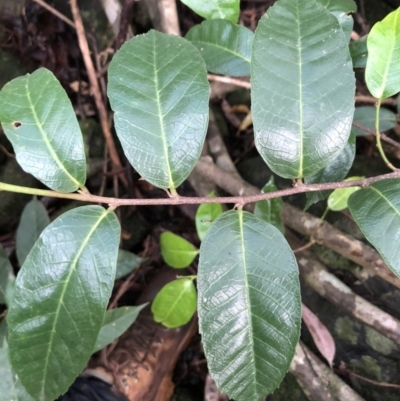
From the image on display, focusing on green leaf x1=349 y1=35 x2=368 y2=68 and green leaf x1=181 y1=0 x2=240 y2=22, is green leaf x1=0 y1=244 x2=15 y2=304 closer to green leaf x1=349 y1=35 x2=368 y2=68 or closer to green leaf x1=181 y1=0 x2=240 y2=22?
green leaf x1=181 y1=0 x2=240 y2=22

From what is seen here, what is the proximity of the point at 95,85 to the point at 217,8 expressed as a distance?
57 centimetres

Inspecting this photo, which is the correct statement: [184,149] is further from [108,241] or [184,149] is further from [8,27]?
[8,27]

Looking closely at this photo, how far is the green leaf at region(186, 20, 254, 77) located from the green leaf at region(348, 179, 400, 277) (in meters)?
0.40

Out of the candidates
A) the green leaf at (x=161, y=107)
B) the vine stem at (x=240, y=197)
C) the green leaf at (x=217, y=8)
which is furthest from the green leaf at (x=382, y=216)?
the green leaf at (x=217, y=8)

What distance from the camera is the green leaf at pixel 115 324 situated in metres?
1.12

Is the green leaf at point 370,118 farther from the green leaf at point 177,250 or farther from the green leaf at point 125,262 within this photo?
the green leaf at point 125,262

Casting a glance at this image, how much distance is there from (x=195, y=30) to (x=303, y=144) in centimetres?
45

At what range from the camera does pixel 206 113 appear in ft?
2.26

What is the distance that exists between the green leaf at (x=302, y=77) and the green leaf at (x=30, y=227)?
29.2 inches

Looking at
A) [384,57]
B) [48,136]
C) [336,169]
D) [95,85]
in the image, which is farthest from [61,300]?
[95,85]

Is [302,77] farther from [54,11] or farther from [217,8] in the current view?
[54,11]

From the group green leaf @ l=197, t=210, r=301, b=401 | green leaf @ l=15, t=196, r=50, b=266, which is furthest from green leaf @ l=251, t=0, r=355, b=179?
green leaf @ l=15, t=196, r=50, b=266

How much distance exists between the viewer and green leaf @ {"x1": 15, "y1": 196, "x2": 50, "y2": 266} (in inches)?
45.9

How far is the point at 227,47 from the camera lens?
0.94m
